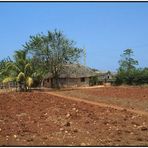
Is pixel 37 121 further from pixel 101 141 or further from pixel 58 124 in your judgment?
pixel 101 141

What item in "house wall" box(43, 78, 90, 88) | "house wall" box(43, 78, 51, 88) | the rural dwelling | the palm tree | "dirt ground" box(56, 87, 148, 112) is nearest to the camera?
"dirt ground" box(56, 87, 148, 112)

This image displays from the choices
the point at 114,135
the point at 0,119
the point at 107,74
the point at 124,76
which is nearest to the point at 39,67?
the point at 124,76

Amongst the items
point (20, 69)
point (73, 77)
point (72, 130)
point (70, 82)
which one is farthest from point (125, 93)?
point (70, 82)

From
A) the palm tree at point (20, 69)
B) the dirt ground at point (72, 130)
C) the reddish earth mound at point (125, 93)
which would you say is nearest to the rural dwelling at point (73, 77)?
the palm tree at point (20, 69)

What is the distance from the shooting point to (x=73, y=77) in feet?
234

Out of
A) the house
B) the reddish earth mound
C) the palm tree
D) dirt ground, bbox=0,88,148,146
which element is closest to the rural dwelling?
the house

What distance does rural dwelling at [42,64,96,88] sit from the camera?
227 feet

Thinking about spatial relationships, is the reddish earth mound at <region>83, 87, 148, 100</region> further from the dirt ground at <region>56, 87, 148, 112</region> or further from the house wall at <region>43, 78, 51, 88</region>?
the house wall at <region>43, 78, 51, 88</region>

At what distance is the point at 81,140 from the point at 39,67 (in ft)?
159

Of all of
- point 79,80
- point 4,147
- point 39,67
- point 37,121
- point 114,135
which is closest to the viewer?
point 4,147

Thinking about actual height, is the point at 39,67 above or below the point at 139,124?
above

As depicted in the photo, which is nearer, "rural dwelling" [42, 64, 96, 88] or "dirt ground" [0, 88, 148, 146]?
"dirt ground" [0, 88, 148, 146]

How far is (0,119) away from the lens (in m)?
14.4

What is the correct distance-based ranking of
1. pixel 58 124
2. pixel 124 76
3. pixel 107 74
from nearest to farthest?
pixel 58 124
pixel 124 76
pixel 107 74
